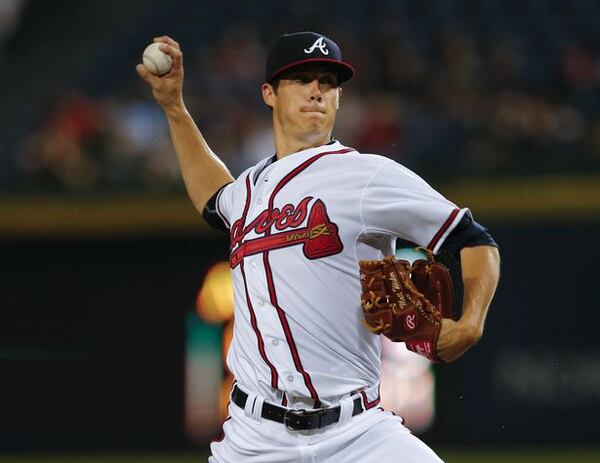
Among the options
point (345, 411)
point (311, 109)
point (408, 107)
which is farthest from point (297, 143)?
point (408, 107)

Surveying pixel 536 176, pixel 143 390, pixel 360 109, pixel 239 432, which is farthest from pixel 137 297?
pixel 239 432

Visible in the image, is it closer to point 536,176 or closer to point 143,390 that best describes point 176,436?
point 143,390

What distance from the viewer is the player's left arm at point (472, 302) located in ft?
12.3

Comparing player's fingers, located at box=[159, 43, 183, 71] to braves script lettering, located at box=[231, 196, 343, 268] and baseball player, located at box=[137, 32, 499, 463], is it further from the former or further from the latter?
braves script lettering, located at box=[231, 196, 343, 268]

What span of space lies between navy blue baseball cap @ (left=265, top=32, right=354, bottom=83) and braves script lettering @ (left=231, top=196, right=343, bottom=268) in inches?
19.3

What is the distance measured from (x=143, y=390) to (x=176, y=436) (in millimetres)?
415

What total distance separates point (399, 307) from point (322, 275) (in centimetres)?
31

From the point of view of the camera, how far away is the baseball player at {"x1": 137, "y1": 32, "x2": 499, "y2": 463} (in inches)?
154

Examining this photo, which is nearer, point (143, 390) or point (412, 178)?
point (412, 178)

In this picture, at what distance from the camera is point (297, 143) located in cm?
436

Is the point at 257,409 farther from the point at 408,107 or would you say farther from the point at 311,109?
the point at 408,107

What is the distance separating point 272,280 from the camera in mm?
4086

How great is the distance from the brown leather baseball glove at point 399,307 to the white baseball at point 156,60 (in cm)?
137

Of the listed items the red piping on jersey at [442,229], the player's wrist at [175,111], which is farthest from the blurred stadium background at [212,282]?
the red piping on jersey at [442,229]
